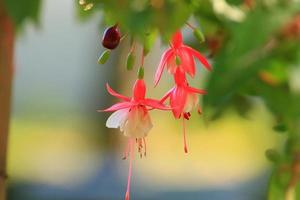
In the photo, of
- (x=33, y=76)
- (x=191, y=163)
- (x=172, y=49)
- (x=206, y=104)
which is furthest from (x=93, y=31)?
(x=206, y=104)

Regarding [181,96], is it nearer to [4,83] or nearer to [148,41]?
[148,41]

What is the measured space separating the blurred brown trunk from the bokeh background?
141 cm

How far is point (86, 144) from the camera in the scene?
7.39ft

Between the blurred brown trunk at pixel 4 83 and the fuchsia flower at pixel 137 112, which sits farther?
the blurred brown trunk at pixel 4 83

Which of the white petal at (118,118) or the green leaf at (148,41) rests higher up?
the green leaf at (148,41)

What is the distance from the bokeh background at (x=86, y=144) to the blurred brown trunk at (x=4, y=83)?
141 centimetres

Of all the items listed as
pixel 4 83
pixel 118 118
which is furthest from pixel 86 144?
pixel 118 118

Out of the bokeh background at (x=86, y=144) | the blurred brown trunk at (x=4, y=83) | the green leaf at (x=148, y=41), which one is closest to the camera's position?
the green leaf at (x=148, y=41)

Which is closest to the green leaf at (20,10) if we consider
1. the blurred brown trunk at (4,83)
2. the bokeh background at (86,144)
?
the blurred brown trunk at (4,83)

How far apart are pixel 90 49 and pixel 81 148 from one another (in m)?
0.34

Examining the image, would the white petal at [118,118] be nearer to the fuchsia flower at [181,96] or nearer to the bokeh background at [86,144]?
the fuchsia flower at [181,96]

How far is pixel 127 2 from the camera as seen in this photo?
1.65 feet

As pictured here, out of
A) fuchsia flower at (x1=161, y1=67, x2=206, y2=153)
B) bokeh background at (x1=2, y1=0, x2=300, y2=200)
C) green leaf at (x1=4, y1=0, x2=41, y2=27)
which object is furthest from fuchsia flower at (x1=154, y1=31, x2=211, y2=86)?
bokeh background at (x1=2, y1=0, x2=300, y2=200)

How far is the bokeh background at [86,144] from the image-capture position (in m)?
2.16
